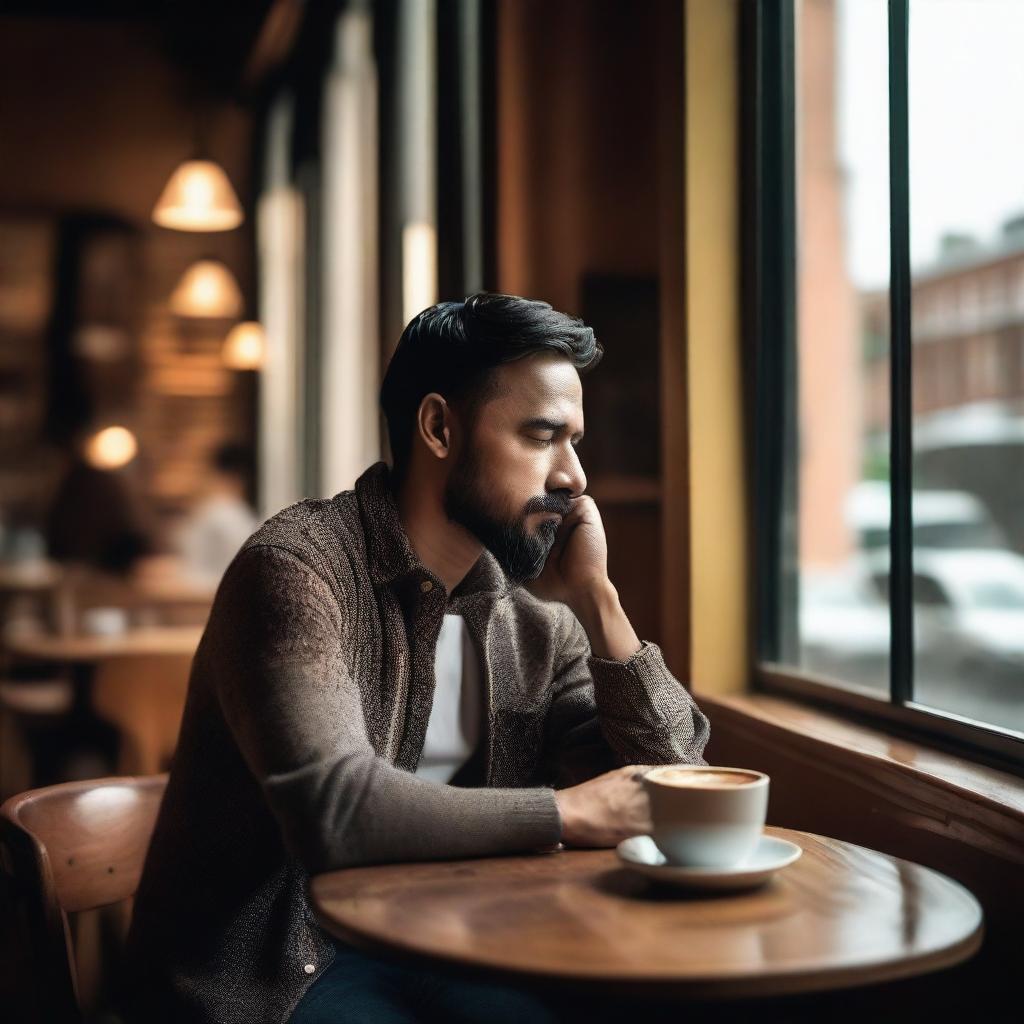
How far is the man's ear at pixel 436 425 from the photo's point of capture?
5.94 ft

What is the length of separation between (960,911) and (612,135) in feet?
7.07

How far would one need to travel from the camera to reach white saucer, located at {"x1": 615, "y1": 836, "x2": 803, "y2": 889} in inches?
47.6

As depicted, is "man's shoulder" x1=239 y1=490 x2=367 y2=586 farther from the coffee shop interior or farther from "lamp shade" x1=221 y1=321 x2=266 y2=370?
"lamp shade" x1=221 y1=321 x2=266 y2=370

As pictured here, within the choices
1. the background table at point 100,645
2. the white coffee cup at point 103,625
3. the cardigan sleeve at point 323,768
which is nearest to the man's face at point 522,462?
the cardigan sleeve at point 323,768

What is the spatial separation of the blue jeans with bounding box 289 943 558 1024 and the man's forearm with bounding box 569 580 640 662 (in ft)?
1.57

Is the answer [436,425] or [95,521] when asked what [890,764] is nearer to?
[436,425]

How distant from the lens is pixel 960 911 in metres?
1.18

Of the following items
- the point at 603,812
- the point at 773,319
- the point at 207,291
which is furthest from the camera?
the point at 207,291

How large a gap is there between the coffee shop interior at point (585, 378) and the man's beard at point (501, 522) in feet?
1.67

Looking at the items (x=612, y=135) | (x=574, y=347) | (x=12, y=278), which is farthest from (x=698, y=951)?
(x=12, y=278)

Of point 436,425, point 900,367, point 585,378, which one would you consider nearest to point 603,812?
point 436,425

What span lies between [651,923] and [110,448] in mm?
7176

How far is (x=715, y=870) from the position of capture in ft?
4.02

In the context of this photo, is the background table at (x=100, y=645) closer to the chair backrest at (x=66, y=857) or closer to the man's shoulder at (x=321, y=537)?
the chair backrest at (x=66, y=857)
